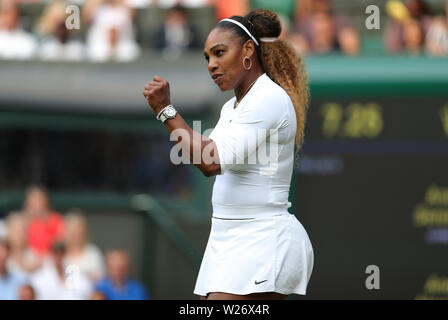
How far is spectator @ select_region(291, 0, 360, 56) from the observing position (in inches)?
347

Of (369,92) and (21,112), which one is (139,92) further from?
(369,92)

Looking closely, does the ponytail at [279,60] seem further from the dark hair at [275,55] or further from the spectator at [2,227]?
the spectator at [2,227]

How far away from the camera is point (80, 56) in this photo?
934 centimetres

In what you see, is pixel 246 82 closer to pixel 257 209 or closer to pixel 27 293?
pixel 257 209

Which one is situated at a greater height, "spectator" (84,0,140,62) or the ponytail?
"spectator" (84,0,140,62)

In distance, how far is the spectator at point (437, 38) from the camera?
27.8 ft

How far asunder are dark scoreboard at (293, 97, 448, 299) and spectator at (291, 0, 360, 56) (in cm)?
119

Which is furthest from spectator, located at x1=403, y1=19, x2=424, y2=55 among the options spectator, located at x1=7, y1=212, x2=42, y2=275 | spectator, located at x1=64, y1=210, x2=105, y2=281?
spectator, located at x1=7, y1=212, x2=42, y2=275

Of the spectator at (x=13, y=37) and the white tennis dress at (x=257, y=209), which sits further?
the spectator at (x=13, y=37)

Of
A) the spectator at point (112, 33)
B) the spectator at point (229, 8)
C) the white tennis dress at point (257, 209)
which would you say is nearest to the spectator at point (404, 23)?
the spectator at point (229, 8)

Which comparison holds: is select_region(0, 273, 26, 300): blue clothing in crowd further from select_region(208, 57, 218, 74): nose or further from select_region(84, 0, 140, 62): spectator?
select_region(208, 57, 218, 74): nose

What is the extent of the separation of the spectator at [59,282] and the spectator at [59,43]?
87.3 inches
